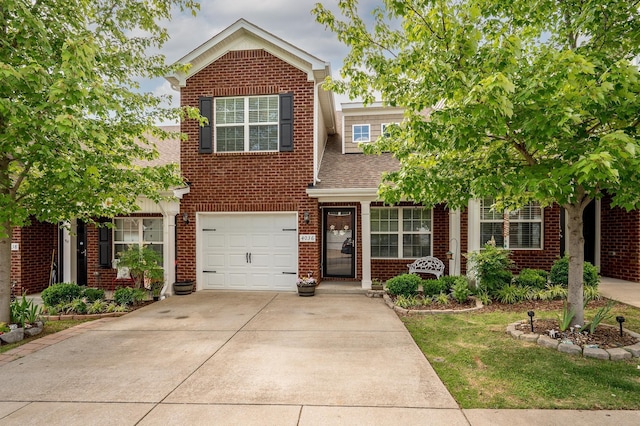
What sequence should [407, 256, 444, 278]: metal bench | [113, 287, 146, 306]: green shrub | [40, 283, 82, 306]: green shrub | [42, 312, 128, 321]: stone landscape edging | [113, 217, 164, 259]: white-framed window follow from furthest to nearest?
[113, 217, 164, 259]: white-framed window, [407, 256, 444, 278]: metal bench, [113, 287, 146, 306]: green shrub, [40, 283, 82, 306]: green shrub, [42, 312, 128, 321]: stone landscape edging

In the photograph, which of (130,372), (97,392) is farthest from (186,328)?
(97,392)

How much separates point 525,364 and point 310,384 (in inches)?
110

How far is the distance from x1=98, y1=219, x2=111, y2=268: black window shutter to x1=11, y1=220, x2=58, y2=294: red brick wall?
67.1 inches

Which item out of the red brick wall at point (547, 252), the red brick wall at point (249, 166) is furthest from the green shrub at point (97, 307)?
the red brick wall at point (547, 252)

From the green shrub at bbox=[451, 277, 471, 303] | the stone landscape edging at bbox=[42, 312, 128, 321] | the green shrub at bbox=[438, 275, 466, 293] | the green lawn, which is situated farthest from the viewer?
the green shrub at bbox=[438, 275, 466, 293]

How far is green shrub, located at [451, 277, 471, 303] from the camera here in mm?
7875

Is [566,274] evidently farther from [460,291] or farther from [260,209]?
[260,209]

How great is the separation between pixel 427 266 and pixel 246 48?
25.2 feet

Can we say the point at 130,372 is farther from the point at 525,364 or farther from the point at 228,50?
the point at 228,50

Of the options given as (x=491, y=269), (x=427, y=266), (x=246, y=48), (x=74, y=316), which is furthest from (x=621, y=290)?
(x=74, y=316)

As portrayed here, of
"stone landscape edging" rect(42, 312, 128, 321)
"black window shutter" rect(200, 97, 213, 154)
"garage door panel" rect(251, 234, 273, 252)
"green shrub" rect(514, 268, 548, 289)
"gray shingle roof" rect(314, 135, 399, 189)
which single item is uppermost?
"black window shutter" rect(200, 97, 213, 154)

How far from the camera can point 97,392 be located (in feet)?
13.1

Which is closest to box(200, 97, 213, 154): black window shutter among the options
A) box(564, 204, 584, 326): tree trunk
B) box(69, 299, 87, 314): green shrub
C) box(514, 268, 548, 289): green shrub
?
box(69, 299, 87, 314): green shrub

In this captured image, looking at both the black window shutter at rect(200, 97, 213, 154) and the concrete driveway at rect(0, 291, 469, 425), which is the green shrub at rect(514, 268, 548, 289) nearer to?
the concrete driveway at rect(0, 291, 469, 425)
